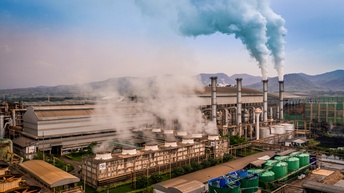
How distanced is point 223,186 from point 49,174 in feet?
24.5

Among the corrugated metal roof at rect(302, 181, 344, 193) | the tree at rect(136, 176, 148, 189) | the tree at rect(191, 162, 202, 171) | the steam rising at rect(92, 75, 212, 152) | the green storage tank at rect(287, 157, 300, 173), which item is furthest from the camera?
the steam rising at rect(92, 75, 212, 152)

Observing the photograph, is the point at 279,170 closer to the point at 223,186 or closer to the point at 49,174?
the point at 223,186

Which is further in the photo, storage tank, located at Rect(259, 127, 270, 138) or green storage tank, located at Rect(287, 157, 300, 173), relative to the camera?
storage tank, located at Rect(259, 127, 270, 138)

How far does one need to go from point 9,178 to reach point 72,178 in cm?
250

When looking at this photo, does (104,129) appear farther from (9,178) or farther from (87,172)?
(9,178)

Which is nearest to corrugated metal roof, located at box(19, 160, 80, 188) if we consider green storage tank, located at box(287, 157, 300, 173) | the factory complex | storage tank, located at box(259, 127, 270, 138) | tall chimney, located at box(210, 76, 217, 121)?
the factory complex

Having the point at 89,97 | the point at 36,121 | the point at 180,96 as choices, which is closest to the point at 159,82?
the point at 180,96

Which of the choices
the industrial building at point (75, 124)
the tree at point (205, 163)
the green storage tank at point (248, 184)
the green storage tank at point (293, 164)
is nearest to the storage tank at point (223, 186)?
the green storage tank at point (248, 184)

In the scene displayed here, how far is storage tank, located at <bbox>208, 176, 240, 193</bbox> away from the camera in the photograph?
12211 mm

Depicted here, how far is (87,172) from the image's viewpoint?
14516 millimetres

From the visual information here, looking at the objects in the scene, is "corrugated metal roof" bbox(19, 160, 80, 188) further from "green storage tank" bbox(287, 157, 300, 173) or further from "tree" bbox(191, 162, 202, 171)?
"green storage tank" bbox(287, 157, 300, 173)

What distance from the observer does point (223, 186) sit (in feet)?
40.5

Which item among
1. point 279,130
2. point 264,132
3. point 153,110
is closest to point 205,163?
point 153,110

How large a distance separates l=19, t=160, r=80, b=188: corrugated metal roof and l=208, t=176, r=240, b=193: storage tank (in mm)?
5860
